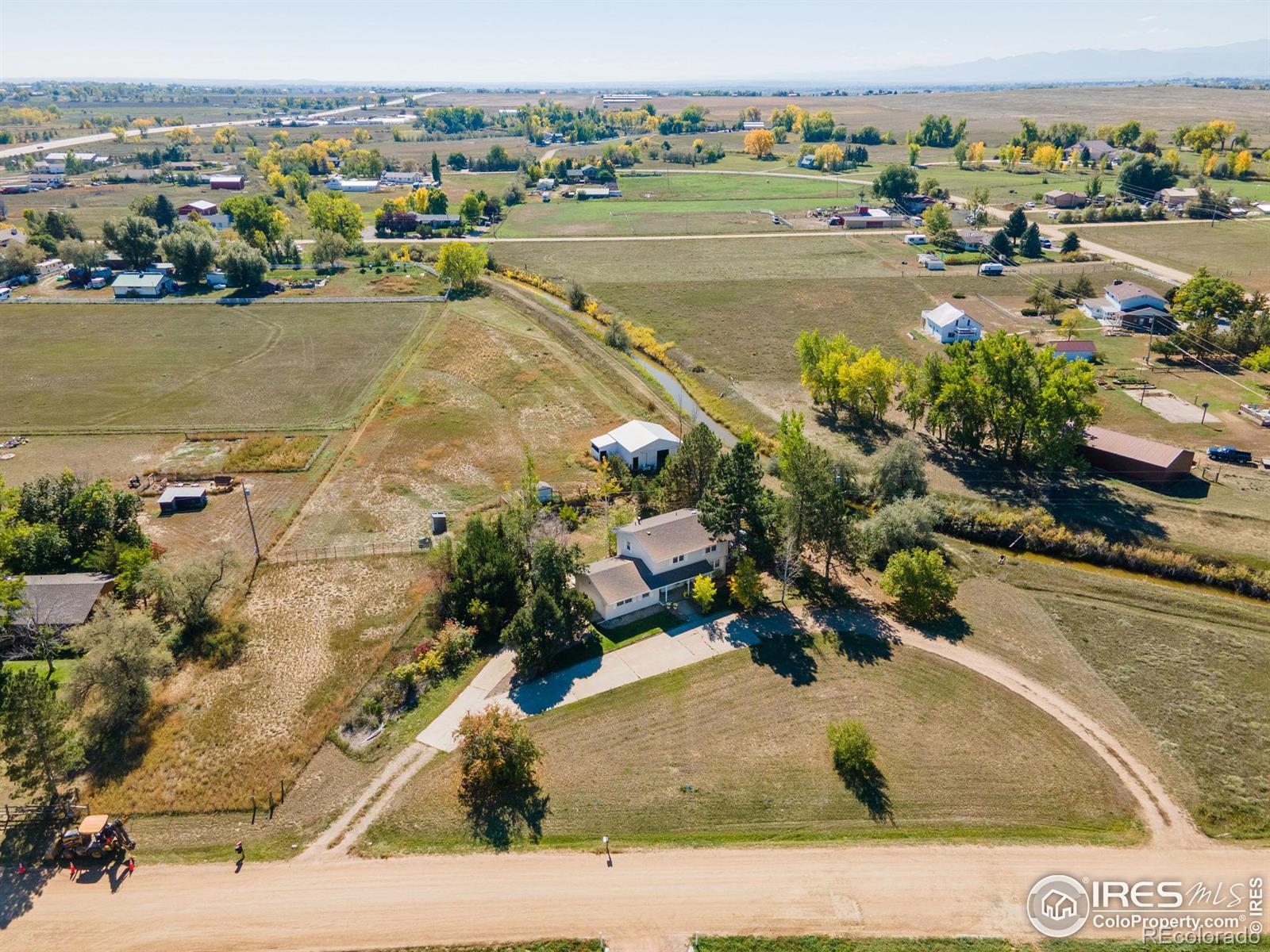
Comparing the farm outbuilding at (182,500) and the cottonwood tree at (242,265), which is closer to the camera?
the farm outbuilding at (182,500)

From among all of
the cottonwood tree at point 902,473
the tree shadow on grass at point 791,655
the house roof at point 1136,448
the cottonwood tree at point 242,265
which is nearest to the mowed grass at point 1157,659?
the cottonwood tree at point 902,473

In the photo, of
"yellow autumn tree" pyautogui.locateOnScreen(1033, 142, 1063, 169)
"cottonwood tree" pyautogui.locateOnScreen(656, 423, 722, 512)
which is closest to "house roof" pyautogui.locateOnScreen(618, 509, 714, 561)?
"cottonwood tree" pyautogui.locateOnScreen(656, 423, 722, 512)

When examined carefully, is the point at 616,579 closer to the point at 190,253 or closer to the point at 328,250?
the point at 328,250

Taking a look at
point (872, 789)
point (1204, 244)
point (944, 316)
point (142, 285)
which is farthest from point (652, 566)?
point (1204, 244)

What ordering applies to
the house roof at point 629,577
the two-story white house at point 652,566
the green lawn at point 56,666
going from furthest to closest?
the two-story white house at point 652,566
the house roof at point 629,577
the green lawn at point 56,666

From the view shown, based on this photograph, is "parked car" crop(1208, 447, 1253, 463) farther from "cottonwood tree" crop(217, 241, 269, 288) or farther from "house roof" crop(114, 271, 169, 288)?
"house roof" crop(114, 271, 169, 288)

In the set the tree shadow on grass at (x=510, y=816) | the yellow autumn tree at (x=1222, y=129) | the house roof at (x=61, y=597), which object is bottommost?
the tree shadow on grass at (x=510, y=816)

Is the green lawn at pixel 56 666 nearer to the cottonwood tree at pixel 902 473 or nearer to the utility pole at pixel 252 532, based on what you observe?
the utility pole at pixel 252 532
